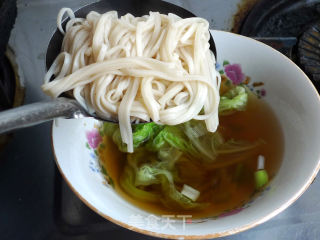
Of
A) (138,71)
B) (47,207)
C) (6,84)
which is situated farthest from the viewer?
(6,84)

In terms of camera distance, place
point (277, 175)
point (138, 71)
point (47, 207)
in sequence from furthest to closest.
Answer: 1. point (47, 207)
2. point (277, 175)
3. point (138, 71)

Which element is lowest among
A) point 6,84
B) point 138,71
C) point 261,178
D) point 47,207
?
point 47,207

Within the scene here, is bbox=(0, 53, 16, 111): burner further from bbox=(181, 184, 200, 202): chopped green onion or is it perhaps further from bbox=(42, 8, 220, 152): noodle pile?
bbox=(181, 184, 200, 202): chopped green onion

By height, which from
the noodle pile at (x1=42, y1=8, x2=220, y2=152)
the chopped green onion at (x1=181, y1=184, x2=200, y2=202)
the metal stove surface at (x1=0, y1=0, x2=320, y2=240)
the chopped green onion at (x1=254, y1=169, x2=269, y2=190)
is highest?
the noodle pile at (x1=42, y1=8, x2=220, y2=152)

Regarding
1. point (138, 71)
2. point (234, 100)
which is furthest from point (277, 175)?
point (138, 71)

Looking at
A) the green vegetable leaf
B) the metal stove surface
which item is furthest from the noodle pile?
the metal stove surface

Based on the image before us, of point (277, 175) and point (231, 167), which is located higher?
point (277, 175)

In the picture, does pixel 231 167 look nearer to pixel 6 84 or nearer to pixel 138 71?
pixel 138 71
